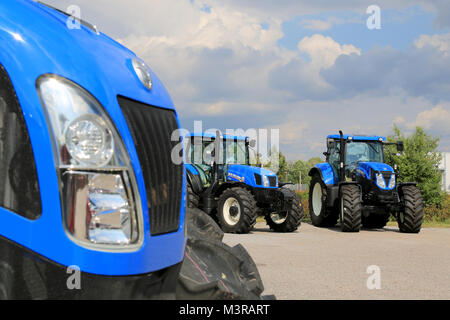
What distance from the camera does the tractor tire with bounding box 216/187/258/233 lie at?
13367 millimetres

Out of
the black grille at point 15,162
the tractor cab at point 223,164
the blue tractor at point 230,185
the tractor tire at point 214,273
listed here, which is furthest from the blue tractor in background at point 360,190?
the black grille at point 15,162

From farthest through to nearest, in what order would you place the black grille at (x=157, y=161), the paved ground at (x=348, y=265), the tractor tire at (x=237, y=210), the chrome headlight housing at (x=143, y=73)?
the tractor tire at (x=237, y=210), the paved ground at (x=348, y=265), the chrome headlight housing at (x=143, y=73), the black grille at (x=157, y=161)

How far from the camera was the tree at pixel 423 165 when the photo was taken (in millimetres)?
28875

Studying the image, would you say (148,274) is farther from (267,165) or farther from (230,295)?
(267,165)

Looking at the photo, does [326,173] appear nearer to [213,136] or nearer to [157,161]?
[213,136]

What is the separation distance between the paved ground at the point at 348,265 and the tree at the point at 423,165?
16274 mm

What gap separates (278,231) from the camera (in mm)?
15148

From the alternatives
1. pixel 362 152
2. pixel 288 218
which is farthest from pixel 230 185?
pixel 362 152

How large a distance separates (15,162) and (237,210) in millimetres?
12106

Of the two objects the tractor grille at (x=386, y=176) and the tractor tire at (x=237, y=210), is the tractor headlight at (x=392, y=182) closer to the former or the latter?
the tractor grille at (x=386, y=176)

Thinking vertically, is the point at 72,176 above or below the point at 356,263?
above

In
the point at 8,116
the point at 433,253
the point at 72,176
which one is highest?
the point at 8,116
